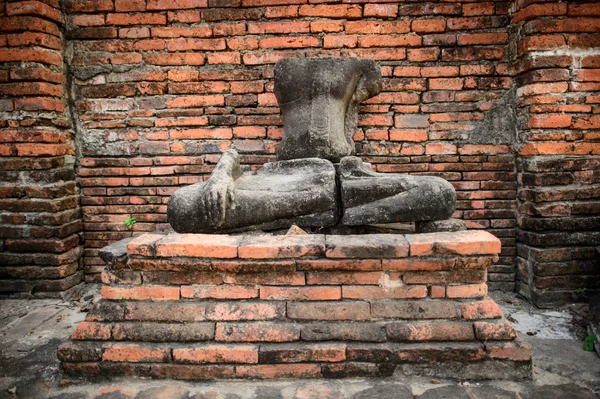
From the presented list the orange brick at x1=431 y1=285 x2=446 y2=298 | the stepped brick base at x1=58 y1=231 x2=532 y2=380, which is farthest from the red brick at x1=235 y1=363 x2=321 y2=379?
the orange brick at x1=431 y1=285 x2=446 y2=298

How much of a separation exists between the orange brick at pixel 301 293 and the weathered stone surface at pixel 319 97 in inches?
42.5

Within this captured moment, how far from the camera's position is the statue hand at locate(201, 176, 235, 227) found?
2.10m

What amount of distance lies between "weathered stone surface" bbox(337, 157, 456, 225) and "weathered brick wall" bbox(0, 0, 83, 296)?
2.36m

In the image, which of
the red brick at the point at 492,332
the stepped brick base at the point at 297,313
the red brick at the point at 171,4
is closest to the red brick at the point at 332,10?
the red brick at the point at 171,4

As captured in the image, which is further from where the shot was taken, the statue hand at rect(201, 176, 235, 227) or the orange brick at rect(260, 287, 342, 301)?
the statue hand at rect(201, 176, 235, 227)

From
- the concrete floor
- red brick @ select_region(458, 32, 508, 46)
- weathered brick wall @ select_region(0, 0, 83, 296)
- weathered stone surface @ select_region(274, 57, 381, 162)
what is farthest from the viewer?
red brick @ select_region(458, 32, 508, 46)

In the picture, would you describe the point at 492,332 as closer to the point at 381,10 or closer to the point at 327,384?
the point at 327,384

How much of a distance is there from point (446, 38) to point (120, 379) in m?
3.35

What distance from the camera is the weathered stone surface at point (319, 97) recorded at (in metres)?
2.73

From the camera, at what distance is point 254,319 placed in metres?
1.93

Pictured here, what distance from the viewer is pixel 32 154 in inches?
120

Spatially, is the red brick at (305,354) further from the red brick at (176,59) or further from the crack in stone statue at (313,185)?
the red brick at (176,59)

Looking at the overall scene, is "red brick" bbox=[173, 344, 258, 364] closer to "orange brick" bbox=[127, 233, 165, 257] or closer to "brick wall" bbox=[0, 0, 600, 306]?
"orange brick" bbox=[127, 233, 165, 257]

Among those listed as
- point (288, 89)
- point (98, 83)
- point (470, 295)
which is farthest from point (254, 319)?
point (98, 83)
